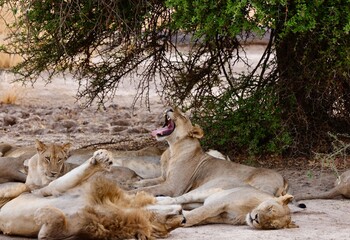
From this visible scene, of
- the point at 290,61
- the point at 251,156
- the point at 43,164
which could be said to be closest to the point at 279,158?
the point at 251,156

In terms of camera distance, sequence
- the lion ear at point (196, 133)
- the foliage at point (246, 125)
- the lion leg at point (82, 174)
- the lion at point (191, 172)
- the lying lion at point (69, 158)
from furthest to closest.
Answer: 1. the foliage at point (246, 125)
2. the lion ear at point (196, 133)
3. the lying lion at point (69, 158)
4. the lion at point (191, 172)
5. the lion leg at point (82, 174)

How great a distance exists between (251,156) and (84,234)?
4598mm

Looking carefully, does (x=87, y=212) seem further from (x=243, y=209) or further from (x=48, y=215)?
(x=243, y=209)

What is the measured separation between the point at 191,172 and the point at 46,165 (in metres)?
1.40

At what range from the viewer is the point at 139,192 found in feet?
23.0

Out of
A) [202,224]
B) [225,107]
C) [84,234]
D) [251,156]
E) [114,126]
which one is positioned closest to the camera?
[84,234]

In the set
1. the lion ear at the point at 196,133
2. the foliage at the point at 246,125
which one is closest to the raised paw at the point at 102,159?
the lion ear at the point at 196,133

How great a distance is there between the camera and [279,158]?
10.8m

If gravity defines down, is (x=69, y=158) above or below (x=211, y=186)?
below

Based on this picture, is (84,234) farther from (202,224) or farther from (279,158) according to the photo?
(279,158)

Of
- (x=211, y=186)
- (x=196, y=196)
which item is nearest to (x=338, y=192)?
(x=211, y=186)

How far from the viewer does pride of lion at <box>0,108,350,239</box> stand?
6.33 metres

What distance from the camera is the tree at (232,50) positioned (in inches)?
373

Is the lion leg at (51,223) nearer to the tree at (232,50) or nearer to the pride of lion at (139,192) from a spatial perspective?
the pride of lion at (139,192)
